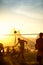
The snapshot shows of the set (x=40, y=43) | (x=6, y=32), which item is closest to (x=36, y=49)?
(x=40, y=43)

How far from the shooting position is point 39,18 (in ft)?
7.55

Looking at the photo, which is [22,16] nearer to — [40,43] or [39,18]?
[39,18]

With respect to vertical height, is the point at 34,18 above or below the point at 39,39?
above

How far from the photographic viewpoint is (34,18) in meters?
2.31

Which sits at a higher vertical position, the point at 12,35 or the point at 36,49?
the point at 12,35

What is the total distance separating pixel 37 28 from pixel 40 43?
21 centimetres

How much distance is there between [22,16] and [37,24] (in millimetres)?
227

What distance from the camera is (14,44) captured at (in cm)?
221

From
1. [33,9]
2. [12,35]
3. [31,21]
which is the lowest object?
[12,35]

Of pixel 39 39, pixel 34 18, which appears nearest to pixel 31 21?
pixel 34 18

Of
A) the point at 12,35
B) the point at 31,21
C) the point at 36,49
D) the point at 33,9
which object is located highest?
the point at 33,9

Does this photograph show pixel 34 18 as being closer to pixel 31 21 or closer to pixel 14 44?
pixel 31 21

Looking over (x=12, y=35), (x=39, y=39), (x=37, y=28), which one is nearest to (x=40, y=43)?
(x=39, y=39)

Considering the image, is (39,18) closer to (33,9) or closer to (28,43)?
(33,9)
